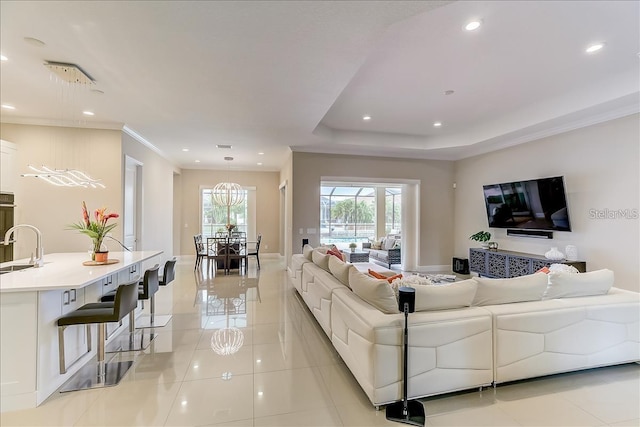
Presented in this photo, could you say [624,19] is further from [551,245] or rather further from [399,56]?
[551,245]

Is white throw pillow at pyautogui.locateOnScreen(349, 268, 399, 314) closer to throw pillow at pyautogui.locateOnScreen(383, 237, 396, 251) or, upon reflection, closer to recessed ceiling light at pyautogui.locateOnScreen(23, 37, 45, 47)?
recessed ceiling light at pyautogui.locateOnScreen(23, 37, 45, 47)

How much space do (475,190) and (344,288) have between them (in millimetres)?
5628

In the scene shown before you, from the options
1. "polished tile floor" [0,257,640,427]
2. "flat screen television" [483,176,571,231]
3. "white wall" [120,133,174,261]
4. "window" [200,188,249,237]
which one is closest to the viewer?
"polished tile floor" [0,257,640,427]

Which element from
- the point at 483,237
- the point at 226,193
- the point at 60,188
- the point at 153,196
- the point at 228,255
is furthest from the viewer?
the point at 226,193

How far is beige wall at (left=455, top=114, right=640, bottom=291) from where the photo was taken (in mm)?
4254

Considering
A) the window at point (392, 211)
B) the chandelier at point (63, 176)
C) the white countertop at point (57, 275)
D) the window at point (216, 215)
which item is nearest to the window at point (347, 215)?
the window at point (392, 211)

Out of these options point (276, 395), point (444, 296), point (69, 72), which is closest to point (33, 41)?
point (69, 72)

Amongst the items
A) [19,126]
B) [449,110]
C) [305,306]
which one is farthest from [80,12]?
[449,110]

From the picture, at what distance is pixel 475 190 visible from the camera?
23.6 ft

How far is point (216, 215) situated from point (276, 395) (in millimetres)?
8189

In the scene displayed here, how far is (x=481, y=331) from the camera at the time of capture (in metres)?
2.40

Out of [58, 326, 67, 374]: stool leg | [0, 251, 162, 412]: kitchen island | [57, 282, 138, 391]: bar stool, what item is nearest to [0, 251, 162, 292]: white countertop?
[0, 251, 162, 412]: kitchen island

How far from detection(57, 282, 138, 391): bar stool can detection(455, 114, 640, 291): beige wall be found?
655 centimetres

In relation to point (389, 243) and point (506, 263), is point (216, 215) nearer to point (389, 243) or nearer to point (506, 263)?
point (389, 243)
